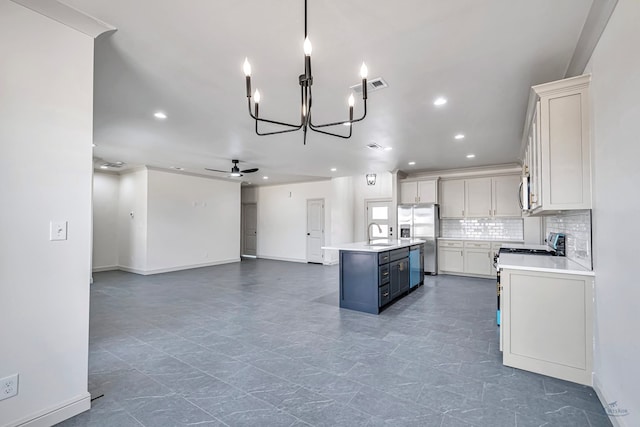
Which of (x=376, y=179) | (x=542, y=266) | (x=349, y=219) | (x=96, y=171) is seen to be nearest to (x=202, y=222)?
(x=96, y=171)

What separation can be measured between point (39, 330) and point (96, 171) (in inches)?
276

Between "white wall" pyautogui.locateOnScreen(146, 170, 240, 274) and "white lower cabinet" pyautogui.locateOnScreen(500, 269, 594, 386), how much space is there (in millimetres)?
7083

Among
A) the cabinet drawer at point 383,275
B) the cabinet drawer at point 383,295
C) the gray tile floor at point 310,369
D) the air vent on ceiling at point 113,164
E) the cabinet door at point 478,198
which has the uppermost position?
the air vent on ceiling at point 113,164

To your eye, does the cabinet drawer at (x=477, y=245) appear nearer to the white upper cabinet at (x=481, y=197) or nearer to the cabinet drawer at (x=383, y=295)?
the white upper cabinet at (x=481, y=197)

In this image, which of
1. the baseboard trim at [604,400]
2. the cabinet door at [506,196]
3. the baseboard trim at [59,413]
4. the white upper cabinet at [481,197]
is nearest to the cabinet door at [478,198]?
the white upper cabinet at [481,197]

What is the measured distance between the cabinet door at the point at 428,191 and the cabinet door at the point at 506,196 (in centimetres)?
121

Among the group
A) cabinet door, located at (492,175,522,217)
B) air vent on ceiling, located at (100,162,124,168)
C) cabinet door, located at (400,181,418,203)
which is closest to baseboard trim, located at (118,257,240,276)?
air vent on ceiling, located at (100,162,124,168)

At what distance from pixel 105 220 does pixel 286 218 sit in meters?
4.84

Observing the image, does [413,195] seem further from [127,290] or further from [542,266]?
[127,290]

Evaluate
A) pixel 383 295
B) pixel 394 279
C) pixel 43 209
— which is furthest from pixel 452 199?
pixel 43 209

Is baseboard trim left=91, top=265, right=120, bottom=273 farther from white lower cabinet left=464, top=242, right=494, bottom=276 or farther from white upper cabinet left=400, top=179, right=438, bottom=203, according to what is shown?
white lower cabinet left=464, top=242, right=494, bottom=276

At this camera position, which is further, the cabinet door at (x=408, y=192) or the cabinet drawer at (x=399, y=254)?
the cabinet door at (x=408, y=192)

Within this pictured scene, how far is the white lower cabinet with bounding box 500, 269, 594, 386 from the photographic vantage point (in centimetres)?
229

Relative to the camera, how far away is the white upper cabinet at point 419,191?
7059 millimetres
